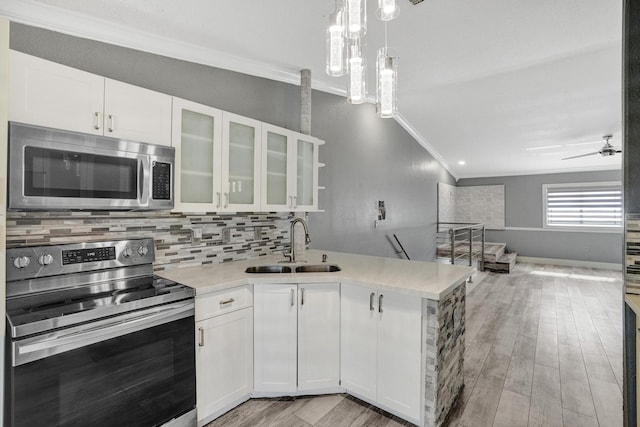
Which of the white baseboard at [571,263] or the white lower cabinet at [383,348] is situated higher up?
the white lower cabinet at [383,348]

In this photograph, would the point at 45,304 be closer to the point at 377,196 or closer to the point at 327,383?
the point at 327,383

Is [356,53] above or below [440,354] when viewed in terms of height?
above

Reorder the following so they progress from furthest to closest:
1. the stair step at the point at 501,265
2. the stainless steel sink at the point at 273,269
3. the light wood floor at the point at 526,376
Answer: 1. the stair step at the point at 501,265
2. the stainless steel sink at the point at 273,269
3. the light wood floor at the point at 526,376

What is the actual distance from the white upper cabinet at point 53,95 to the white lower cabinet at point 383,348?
6.12ft

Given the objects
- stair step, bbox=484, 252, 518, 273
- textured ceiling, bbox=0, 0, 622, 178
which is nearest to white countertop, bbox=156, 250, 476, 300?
textured ceiling, bbox=0, 0, 622, 178

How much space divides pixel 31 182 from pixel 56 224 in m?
0.43

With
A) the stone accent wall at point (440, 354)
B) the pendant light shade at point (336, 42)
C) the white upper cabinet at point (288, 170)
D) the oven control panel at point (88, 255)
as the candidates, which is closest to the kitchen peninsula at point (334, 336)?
the stone accent wall at point (440, 354)

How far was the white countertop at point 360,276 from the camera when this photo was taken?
6.10 ft

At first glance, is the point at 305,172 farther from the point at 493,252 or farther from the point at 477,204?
the point at 477,204

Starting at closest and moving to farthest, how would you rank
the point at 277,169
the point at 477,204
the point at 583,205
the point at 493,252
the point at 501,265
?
the point at 277,169 → the point at 501,265 → the point at 493,252 → the point at 583,205 → the point at 477,204

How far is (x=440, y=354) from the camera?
6.04 feet

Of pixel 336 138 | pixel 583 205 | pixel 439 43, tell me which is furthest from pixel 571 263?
pixel 439 43

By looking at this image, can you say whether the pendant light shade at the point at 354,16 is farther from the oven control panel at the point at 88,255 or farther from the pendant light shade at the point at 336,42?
the oven control panel at the point at 88,255

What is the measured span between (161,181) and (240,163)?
66 cm
